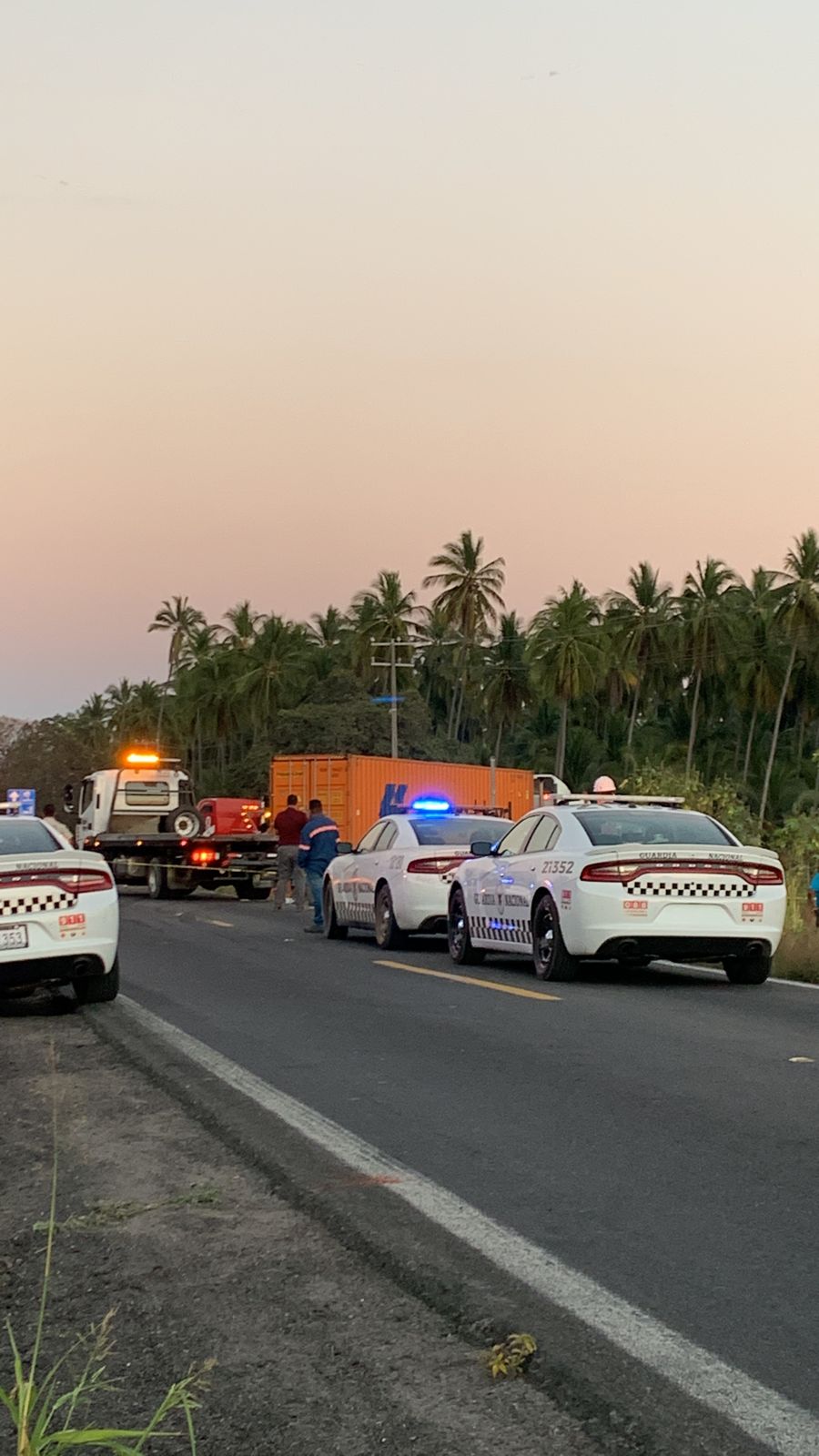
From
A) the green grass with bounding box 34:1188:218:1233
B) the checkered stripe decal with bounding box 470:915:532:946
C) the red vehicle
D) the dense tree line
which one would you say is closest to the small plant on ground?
the green grass with bounding box 34:1188:218:1233

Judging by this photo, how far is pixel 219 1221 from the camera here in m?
5.95

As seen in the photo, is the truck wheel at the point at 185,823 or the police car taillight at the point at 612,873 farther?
the truck wheel at the point at 185,823

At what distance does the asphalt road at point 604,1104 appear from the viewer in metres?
5.18

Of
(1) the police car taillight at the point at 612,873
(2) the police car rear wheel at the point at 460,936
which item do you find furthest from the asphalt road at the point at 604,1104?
(1) the police car taillight at the point at 612,873

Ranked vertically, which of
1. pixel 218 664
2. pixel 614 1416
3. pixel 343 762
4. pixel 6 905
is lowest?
pixel 614 1416

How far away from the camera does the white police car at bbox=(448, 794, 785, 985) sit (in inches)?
547

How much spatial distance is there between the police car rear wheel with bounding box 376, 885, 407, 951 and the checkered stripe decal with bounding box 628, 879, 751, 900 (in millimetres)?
5733

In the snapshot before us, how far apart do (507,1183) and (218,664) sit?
104m

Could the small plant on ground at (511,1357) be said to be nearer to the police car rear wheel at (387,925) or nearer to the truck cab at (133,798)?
the police car rear wheel at (387,925)

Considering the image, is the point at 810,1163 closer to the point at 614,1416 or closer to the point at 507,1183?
the point at 507,1183

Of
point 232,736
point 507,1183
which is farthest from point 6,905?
point 232,736

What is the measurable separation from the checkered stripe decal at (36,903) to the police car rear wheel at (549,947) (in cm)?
409

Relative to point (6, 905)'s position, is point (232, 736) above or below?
above

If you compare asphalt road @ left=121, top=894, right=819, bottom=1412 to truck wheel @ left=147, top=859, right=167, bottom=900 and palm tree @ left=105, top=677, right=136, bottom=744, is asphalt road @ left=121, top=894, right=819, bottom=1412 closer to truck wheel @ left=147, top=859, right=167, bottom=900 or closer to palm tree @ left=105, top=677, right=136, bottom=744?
truck wheel @ left=147, top=859, right=167, bottom=900
